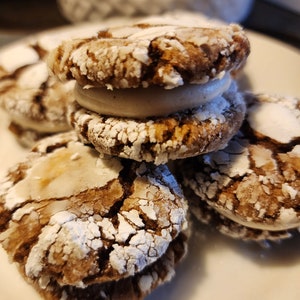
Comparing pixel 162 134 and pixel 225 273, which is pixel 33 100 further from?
pixel 225 273

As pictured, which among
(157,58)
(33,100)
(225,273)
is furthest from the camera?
(33,100)

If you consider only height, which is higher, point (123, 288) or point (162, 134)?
point (162, 134)

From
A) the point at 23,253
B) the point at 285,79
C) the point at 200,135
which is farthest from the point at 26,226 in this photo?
the point at 285,79

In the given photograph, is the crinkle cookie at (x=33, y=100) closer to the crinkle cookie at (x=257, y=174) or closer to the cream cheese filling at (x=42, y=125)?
the cream cheese filling at (x=42, y=125)

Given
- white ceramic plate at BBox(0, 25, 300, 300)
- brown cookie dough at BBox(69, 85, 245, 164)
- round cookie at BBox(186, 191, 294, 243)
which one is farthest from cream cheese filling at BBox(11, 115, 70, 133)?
round cookie at BBox(186, 191, 294, 243)

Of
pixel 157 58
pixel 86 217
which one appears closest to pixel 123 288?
pixel 86 217

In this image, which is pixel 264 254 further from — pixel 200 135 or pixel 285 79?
pixel 285 79
